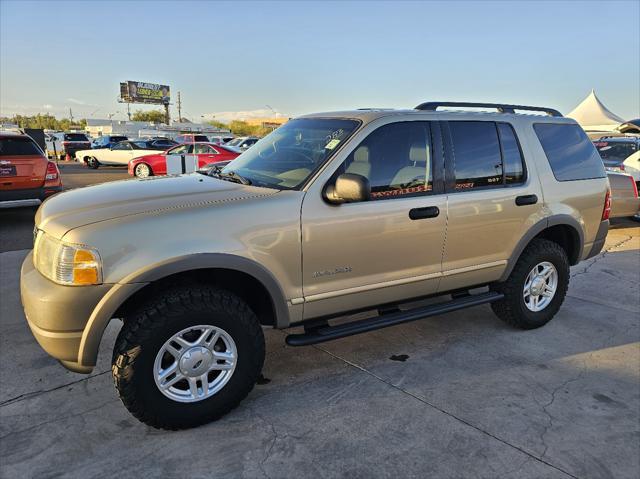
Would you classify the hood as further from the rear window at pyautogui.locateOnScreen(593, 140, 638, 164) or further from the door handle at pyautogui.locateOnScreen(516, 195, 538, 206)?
the rear window at pyautogui.locateOnScreen(593, 140, 638, 164)

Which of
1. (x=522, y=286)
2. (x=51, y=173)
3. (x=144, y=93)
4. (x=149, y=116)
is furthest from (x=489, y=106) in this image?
(x=149, y=116)

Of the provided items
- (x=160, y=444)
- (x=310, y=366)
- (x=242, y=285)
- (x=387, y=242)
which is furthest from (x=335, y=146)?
(x=160, y=444)

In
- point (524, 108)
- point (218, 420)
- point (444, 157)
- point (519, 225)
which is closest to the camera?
point (218, 420)

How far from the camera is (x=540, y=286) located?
4293 millimetres

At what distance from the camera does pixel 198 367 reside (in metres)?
2.76

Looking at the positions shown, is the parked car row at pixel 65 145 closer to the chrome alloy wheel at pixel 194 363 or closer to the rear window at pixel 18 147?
the rear window at pixel 18 147

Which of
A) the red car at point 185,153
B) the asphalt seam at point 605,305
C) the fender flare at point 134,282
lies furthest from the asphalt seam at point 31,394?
the red car at point 185,153

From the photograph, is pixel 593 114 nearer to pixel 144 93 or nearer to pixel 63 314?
pixel 63 314

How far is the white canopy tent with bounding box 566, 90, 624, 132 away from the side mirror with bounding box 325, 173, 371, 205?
1467 inches

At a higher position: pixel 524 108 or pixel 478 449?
pixel 524 108

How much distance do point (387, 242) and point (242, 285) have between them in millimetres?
1010

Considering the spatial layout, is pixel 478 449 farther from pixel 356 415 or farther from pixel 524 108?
pixel 524 108

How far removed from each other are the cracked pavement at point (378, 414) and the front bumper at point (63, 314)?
0.55m

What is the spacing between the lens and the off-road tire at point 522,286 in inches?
161
